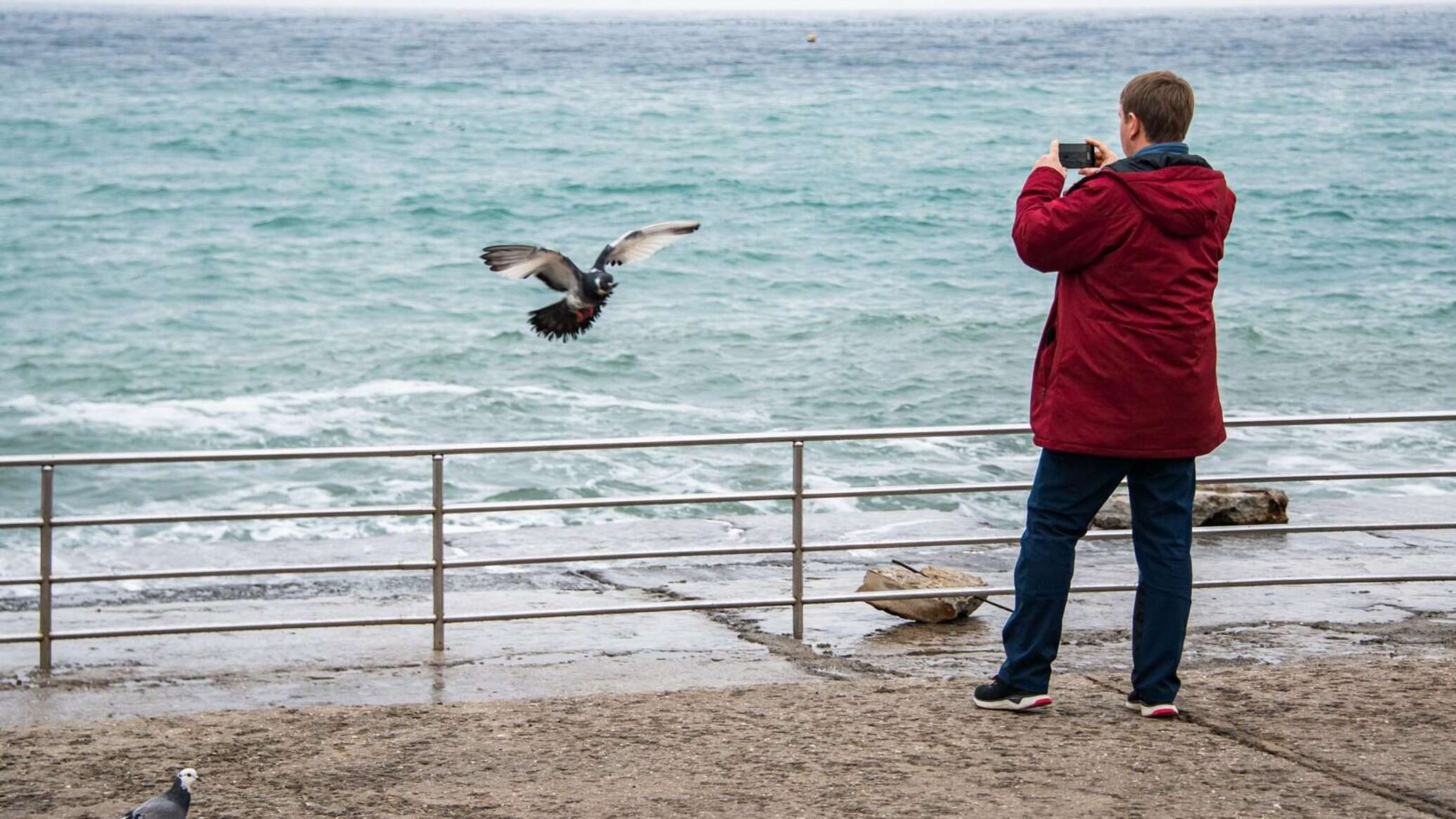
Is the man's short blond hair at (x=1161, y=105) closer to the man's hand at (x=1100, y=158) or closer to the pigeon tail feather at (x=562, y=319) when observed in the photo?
the man's hand at (x=1100, y=158)

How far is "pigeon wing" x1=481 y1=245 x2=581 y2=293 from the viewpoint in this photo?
4582mm

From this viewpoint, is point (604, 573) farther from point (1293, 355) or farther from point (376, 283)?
point (376, 283)

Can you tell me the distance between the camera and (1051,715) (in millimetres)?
5043

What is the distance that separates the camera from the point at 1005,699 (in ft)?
16.7

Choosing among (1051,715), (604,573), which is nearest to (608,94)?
(604,573)

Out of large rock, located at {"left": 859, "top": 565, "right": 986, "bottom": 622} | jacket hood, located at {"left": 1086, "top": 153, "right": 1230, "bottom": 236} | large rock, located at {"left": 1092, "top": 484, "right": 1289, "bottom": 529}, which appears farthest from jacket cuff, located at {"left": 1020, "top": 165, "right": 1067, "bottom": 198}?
large rock, located at {"left": 1092, "top": 484, "right": 1289, "bottom": 529}

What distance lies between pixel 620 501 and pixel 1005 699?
71.2 inches

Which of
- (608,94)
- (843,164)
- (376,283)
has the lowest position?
(376,283)

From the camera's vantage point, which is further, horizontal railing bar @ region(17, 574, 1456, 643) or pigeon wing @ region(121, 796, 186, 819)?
horizontal railing bar @ region(17, 574, 1456, 643)

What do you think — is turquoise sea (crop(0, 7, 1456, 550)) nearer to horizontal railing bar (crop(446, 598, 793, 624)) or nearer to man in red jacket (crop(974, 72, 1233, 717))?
horizontal railing bar (crop(446, 598, 793, 624))

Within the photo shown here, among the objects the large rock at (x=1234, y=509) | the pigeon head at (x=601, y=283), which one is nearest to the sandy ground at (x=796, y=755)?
the pigeon head at (x=601, y=283)

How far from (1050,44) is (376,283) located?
250 feet

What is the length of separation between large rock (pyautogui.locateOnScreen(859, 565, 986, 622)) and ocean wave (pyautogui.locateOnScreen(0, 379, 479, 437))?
15.0m

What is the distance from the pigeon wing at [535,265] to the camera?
4582mm
